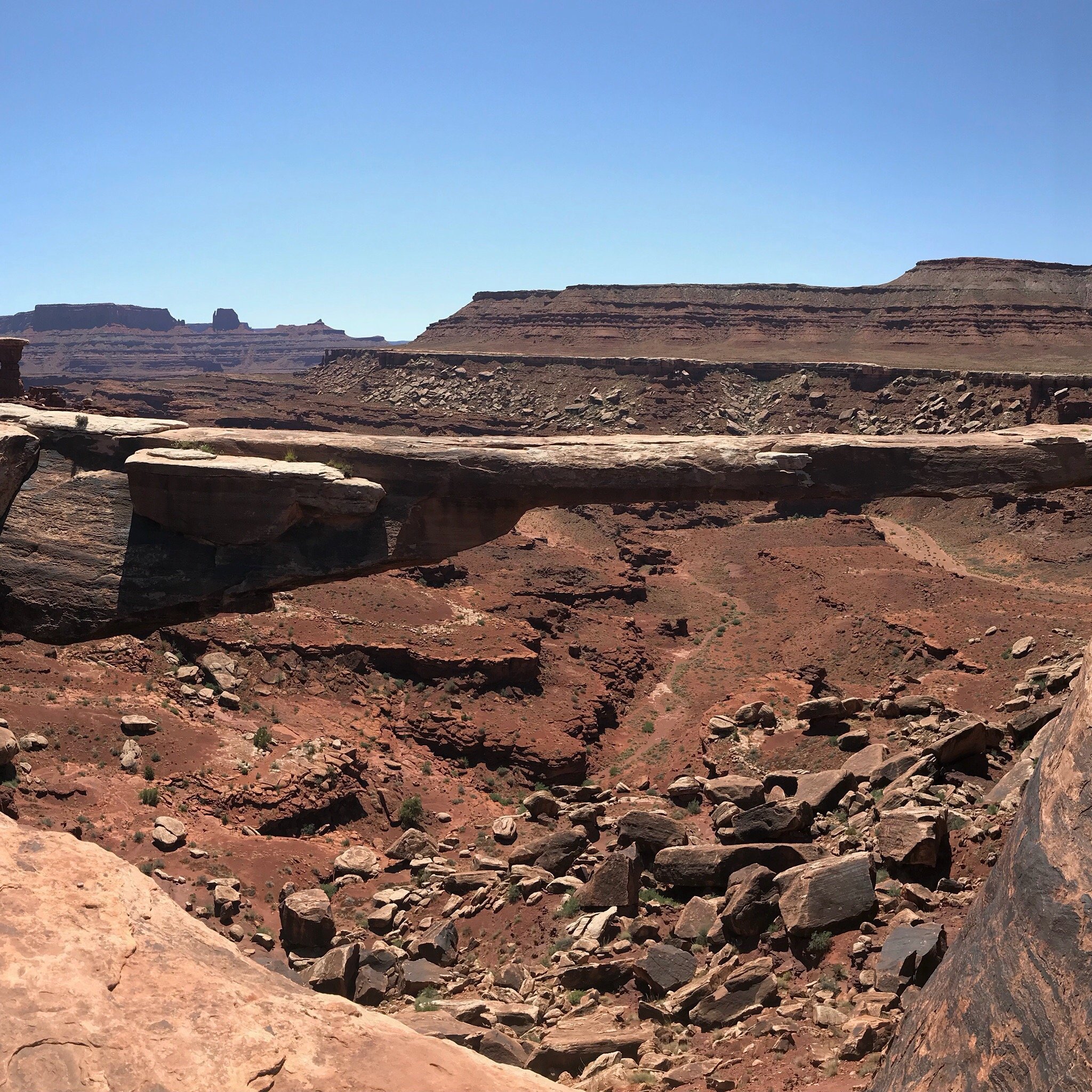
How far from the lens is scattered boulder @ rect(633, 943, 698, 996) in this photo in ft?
30.3

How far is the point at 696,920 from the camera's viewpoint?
10156mm

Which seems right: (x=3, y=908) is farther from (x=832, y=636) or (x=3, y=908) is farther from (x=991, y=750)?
(x=832, y=636)

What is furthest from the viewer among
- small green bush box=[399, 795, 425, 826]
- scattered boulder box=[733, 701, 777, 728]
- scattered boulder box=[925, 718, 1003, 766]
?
scattered boulder box=[733, 701, 777, 728]

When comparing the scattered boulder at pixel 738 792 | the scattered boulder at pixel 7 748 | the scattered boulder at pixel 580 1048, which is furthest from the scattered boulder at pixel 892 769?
the scattered boulder at pixel 7 748

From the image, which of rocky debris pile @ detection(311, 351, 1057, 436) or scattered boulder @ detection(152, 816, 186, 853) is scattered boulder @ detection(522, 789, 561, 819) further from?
rocky debris pile @ detection(311, 351, 1057, 436)

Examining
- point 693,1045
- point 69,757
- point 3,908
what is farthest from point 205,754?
point 3,908

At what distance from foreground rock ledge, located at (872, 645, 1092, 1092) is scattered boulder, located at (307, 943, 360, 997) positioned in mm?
9431

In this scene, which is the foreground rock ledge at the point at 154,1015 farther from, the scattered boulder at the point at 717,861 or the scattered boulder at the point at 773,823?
the scattered boulder at the point at 773,823

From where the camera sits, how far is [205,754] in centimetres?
1864

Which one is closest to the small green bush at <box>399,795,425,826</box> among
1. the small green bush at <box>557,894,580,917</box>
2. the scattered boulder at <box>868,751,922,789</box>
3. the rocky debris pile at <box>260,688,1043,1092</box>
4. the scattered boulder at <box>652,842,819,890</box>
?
the rocky debris pile at <box>260,688,1043,1092</box>

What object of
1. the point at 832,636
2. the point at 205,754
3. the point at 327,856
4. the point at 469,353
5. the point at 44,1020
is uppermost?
the point at 469,353

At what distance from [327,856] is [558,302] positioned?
84.5 meters

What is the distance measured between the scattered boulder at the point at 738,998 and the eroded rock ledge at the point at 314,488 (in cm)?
428

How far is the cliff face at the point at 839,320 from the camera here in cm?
7388
